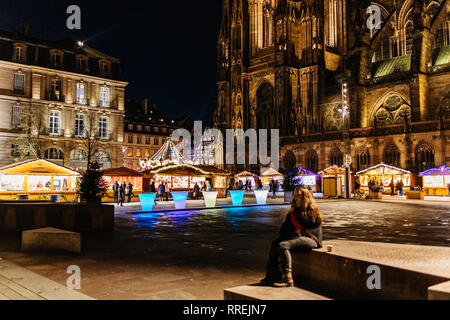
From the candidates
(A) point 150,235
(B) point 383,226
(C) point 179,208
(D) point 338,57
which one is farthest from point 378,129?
(A) point 150,235

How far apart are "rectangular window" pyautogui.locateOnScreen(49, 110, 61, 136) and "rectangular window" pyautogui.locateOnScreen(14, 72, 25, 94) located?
11.4 feet

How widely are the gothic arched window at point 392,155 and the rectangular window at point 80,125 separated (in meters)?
31.2

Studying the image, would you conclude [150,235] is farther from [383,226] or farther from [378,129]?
[378,129]

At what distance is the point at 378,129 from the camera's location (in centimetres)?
3794

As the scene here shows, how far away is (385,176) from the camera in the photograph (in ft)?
112

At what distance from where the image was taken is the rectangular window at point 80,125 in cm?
4125

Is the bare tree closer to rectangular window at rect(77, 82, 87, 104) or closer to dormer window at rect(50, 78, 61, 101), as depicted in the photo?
dormer window at rect(50, 78, 61, 101)

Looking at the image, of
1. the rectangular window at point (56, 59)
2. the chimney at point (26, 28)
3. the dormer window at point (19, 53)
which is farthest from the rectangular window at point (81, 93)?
the chimney at point (26, 28)

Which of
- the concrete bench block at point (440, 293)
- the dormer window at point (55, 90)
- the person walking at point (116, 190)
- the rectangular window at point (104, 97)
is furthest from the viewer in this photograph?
the rectangular window at point (104, 97)

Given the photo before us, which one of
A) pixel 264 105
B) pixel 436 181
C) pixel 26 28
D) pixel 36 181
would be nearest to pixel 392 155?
pixel 436 181

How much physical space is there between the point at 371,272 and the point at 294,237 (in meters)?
1.13

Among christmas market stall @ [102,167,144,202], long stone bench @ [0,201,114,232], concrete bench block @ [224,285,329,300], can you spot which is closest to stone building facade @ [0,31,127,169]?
christmas market stall @ [102,167,144,202]

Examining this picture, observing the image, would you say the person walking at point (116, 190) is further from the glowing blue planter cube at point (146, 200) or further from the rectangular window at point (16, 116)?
the rectangular window at point (16, 116)
